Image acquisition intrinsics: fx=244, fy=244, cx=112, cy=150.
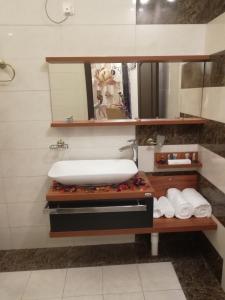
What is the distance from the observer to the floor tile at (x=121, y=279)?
6.19ft

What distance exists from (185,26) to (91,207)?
5.29ft

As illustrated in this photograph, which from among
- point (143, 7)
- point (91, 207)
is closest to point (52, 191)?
point (91, 207)

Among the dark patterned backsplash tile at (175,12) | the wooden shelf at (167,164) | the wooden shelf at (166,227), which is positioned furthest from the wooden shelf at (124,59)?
the wooden shelf at (166,227)

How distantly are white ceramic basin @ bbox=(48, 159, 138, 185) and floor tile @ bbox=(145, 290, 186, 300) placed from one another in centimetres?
88

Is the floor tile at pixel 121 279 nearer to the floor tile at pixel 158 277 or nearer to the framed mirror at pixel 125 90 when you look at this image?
the floor tile at pixel 158 277

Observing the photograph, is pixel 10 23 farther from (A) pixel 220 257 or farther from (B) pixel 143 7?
(A) pixel 220 257

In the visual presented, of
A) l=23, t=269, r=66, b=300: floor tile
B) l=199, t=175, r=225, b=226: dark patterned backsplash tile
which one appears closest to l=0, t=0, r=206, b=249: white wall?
l=23, t=269, r=66, b=300: floor tile

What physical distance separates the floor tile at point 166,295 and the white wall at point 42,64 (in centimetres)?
112

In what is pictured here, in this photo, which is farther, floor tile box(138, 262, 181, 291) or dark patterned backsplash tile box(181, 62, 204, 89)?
dark patterned backsplash tile box(181, 62, 204, 89)

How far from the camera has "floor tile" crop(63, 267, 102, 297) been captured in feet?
6.13

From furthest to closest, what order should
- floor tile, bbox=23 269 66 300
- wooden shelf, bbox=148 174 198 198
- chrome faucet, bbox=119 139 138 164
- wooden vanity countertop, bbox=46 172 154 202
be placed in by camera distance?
wooden shelf, bbox=148 174 198 198 < chrome faucet, bbox=119 139 138 164 < floor tile, bbox=23 269 66 300 < wooden vanity countertop, bbox=46 172 154 202

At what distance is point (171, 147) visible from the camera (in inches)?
85.6

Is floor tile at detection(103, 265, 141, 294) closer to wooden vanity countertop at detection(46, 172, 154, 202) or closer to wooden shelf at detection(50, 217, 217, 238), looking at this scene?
wooden shelf at detection(50, 217, 217, 238)

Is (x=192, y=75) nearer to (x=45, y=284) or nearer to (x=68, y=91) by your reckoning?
(x=68, y=91)
